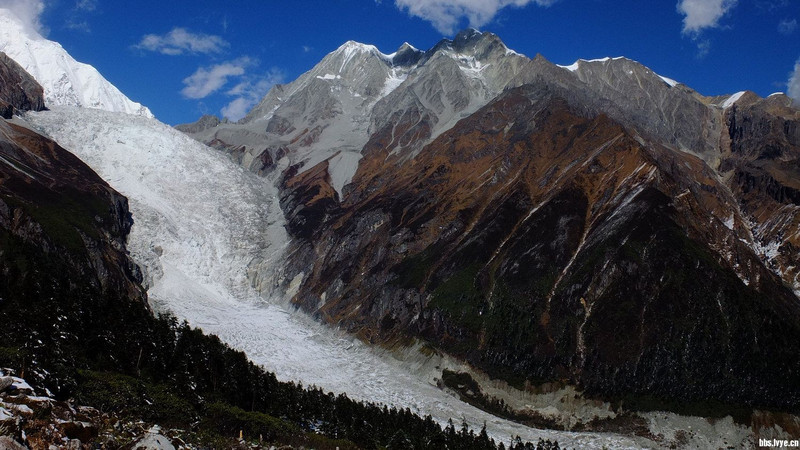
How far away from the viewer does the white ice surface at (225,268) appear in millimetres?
95188

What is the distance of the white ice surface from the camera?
95188 millimetres

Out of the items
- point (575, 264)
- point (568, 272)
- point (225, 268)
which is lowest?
point (225, 268)

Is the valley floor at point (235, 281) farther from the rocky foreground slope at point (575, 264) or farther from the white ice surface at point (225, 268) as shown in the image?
the rocky foreground slope at point (575, 264)

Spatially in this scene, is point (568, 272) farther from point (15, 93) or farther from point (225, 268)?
point (15, 93)

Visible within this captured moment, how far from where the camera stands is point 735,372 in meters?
86.9

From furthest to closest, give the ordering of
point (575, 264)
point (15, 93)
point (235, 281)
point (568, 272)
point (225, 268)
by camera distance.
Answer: point (15, 93), point (225, 268), point (235, 281), point (575, 264), point (568, 272)

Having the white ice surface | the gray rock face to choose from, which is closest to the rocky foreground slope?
the white ice surface

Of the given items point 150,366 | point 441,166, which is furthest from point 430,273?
point 150,366

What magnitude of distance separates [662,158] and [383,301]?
268ft

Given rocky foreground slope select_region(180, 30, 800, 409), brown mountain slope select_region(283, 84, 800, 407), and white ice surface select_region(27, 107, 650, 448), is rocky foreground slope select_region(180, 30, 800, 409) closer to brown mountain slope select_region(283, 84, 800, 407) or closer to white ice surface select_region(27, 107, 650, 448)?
brown mountain slope select_region(283, 84, 800, 407)

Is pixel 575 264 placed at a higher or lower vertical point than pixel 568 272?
higher

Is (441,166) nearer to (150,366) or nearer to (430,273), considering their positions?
(430,273)

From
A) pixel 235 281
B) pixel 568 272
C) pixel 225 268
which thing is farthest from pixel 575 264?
pixel 225 268

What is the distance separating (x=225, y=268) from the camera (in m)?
154
